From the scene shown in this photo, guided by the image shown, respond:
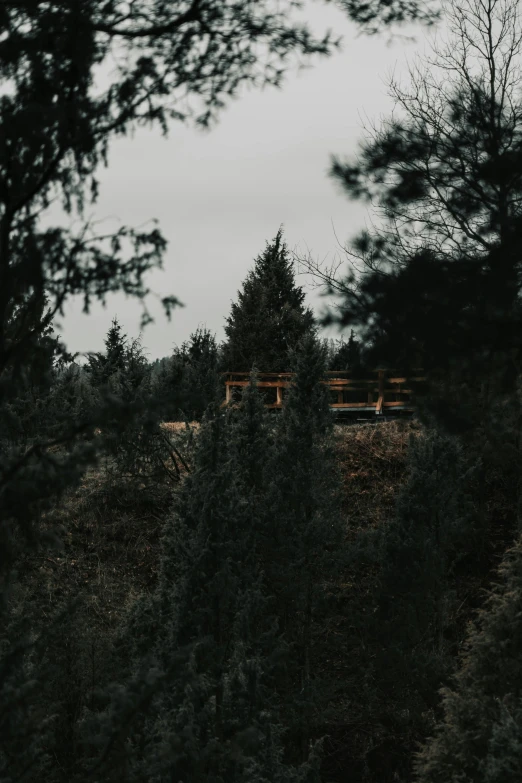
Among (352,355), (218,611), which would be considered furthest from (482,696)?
(352,355)

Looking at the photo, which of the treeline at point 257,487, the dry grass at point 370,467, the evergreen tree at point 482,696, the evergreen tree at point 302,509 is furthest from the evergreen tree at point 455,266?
the dry grass at point 370,467

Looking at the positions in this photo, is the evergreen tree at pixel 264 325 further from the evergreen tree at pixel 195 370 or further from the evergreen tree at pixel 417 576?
the evergreen tree at pixel 417 576

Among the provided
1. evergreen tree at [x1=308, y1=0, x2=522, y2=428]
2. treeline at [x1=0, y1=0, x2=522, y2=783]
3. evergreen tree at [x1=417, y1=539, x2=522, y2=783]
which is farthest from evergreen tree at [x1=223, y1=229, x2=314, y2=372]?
evergreen tree at [x1=308, y1=0, x2=522, y2=428]

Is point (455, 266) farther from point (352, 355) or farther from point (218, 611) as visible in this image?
point (218, 611)

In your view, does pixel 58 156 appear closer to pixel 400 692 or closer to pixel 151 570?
pixel 400 692

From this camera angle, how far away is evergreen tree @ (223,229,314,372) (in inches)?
1190

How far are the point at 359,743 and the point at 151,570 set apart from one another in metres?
7.43

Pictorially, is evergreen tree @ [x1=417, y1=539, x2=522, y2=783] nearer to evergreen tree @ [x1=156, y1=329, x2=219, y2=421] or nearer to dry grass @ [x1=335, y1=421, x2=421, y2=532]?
evergreen tree @ [x1=156, y1=329, x2=219, y2=421]

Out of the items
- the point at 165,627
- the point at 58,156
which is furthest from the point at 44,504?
the point at 165,627

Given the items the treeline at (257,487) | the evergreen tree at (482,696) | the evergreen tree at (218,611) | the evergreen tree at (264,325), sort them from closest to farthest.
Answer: the treeline at (257,487) → the evergreen tree at (482,696) → the evergreen tree at (218,611) → the evergreen tree at (264,325)

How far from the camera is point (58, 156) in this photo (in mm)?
4766

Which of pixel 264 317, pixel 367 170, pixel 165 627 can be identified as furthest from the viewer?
pixel 264 317

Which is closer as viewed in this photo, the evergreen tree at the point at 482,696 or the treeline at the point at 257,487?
the treeline at the point at 257,487

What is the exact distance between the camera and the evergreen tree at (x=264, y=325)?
99.1ft
